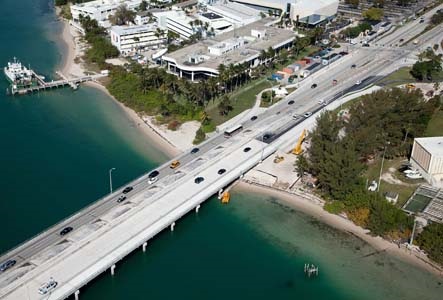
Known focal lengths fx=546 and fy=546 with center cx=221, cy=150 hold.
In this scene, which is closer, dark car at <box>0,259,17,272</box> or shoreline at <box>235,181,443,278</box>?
dark car at <box>0,259,17,272</box>

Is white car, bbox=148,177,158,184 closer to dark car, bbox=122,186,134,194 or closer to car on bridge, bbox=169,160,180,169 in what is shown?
dark car, bbox=122,186,134,194

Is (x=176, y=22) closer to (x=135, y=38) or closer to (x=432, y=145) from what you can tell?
(x=135, y=38)

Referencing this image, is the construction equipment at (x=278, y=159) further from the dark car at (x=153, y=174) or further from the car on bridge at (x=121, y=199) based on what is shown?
the car on bridge at (x=121, y=199)

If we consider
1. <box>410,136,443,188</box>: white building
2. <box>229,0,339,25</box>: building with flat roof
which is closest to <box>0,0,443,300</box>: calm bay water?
<box>410,136,443,188</box>: white building

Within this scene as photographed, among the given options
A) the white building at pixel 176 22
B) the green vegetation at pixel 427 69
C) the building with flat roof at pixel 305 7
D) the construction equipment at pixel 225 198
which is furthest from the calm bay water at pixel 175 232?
the building with flat roof at pixel 305 7

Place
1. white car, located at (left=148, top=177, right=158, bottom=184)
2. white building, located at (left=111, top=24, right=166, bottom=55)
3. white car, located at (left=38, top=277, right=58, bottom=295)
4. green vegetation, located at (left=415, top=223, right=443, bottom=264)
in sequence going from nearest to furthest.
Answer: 1. white car, located at (left=38, top=277, right=58, bottom=295)
2. green vegetation, located at (left=415, top=223, right=443, bottom=264)
3. white car, located at (left=148, top=177, right=158, bottom=184)
4. white building, located at (left=111, top=24, right=166, bottom=55)

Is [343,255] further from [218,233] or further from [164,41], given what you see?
[164,41]

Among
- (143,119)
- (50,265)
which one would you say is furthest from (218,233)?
(143,119)

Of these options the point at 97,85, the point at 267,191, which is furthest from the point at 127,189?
the point at 97,85
